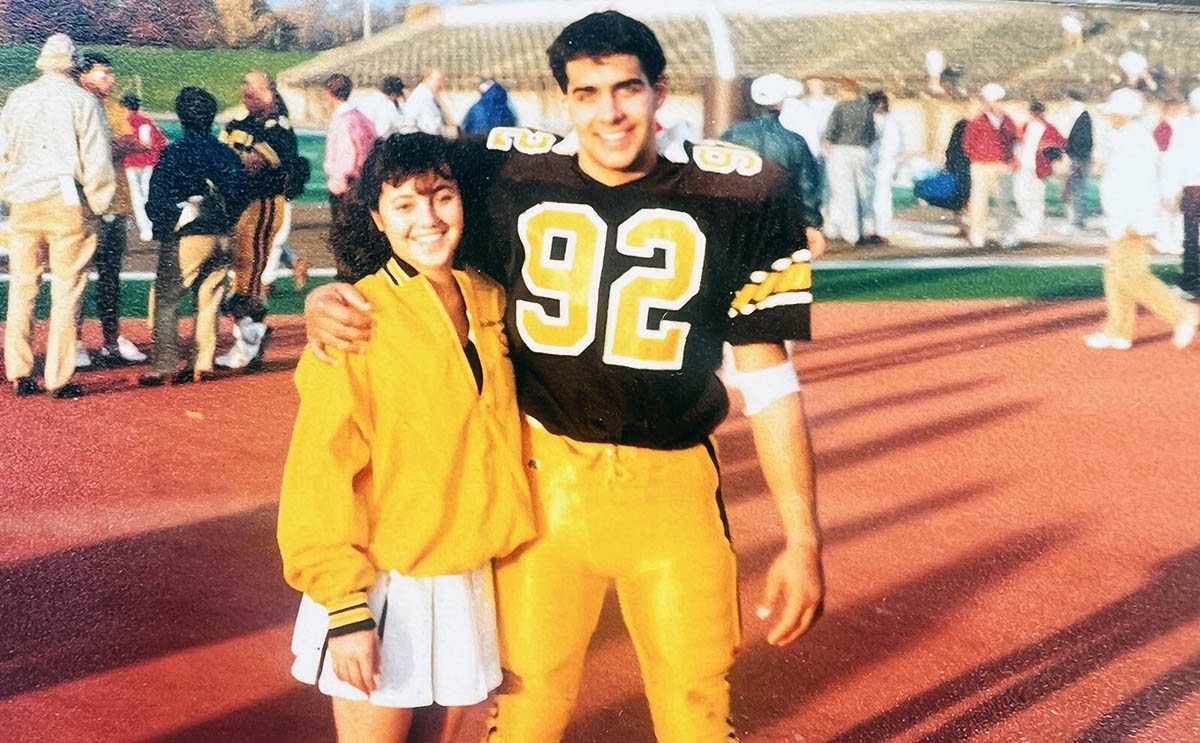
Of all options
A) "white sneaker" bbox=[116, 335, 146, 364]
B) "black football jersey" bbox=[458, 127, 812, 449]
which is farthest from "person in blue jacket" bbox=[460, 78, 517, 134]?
"white sneaker" bbox=[116, 335, 146, 364]

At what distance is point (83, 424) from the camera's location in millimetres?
3566

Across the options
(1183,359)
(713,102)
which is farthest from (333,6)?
(1183,359)

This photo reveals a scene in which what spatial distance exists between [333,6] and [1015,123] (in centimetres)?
218

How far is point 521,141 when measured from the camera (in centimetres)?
211

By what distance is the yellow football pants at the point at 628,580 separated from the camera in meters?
2.03

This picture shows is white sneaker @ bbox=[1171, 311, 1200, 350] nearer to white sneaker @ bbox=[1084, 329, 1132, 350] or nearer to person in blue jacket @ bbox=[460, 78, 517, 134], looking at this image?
white sneaker @ bbox=[1084, 329, 1132, 350]

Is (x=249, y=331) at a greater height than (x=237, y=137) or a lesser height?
lesser

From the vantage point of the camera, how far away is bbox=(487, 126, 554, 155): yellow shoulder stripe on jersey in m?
2.09

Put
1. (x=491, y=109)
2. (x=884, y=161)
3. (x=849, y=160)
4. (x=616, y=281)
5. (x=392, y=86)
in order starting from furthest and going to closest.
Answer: (x=849, y=160)
(x=884, y=161)
(x=392, y=86)
(x=491, y=109)
(x=616, y=281)

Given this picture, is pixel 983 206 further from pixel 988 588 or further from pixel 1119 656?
pixel 1119 656

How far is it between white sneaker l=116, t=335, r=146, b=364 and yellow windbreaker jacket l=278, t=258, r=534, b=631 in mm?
1827

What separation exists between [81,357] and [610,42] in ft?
8.30

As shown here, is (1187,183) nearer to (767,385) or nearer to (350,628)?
(767,385)

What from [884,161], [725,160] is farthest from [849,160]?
[725,160]
